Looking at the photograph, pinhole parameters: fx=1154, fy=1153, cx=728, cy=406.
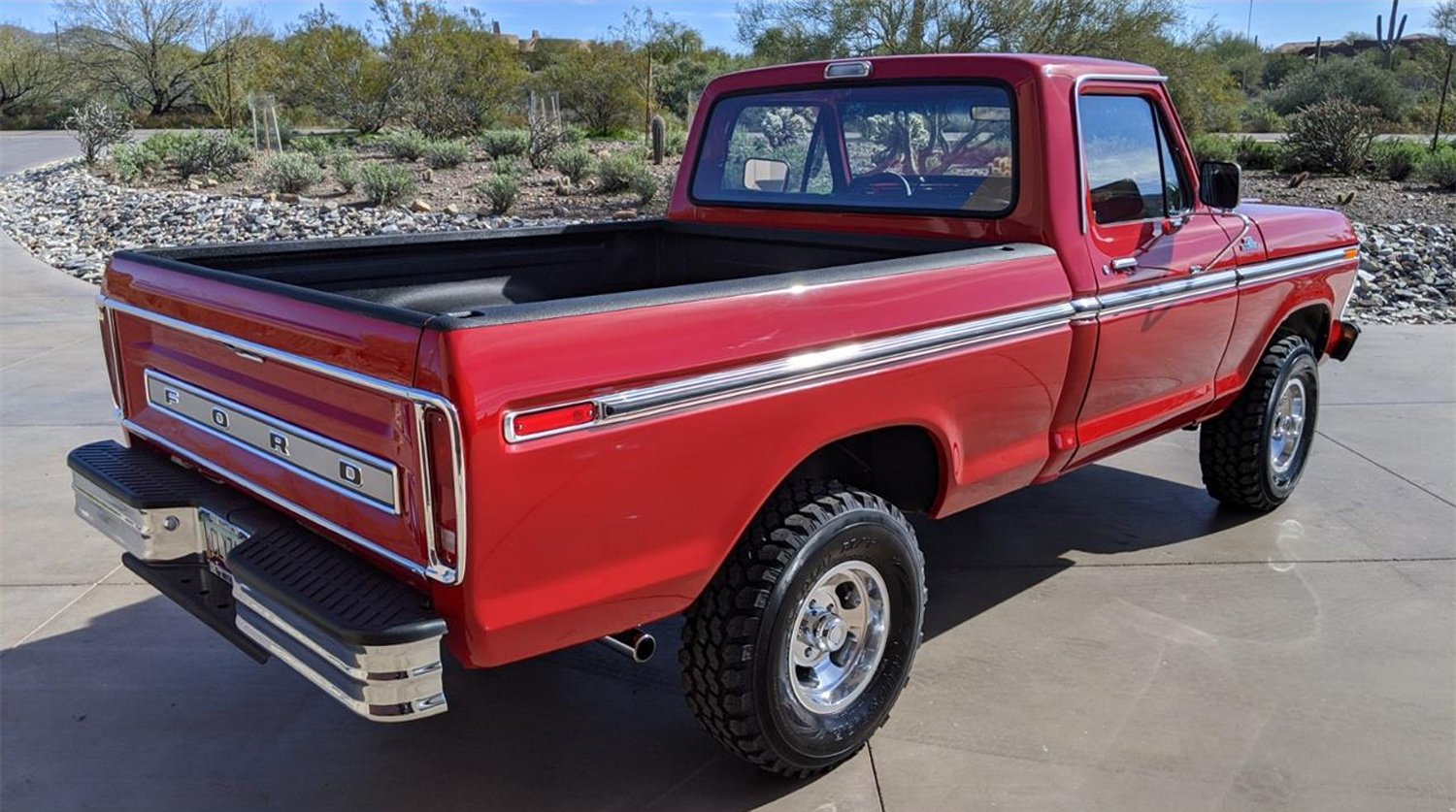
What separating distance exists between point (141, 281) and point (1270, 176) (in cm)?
1817

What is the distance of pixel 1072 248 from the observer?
3.67m

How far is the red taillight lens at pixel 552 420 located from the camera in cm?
227

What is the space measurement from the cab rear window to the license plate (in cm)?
236

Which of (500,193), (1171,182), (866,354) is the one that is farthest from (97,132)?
(866,354)

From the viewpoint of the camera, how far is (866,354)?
2.92 metres

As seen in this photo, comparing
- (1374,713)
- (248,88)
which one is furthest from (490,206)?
(248,88)

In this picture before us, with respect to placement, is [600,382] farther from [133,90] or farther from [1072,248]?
[133,90]

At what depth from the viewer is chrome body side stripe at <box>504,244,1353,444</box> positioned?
2.40m

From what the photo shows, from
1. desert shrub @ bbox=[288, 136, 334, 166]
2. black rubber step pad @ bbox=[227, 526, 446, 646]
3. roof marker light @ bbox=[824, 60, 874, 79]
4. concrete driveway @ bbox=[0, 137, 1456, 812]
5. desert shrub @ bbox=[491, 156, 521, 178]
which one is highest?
roof marker light @ bbox=[824, 60, 874, 79]

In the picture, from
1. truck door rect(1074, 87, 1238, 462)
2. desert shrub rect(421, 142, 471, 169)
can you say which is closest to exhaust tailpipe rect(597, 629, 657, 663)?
truck door rect(1074, 87, 1238, 462)

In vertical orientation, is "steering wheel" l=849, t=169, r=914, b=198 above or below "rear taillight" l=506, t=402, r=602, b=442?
above

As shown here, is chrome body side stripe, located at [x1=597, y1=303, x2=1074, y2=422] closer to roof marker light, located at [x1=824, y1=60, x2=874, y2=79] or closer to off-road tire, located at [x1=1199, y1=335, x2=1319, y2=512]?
roof marker light, located at [x1=824, y1=60, x2=874, y2=79]

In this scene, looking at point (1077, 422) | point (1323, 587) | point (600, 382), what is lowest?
point (1323, 587)

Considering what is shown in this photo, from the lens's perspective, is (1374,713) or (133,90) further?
(133,90)
